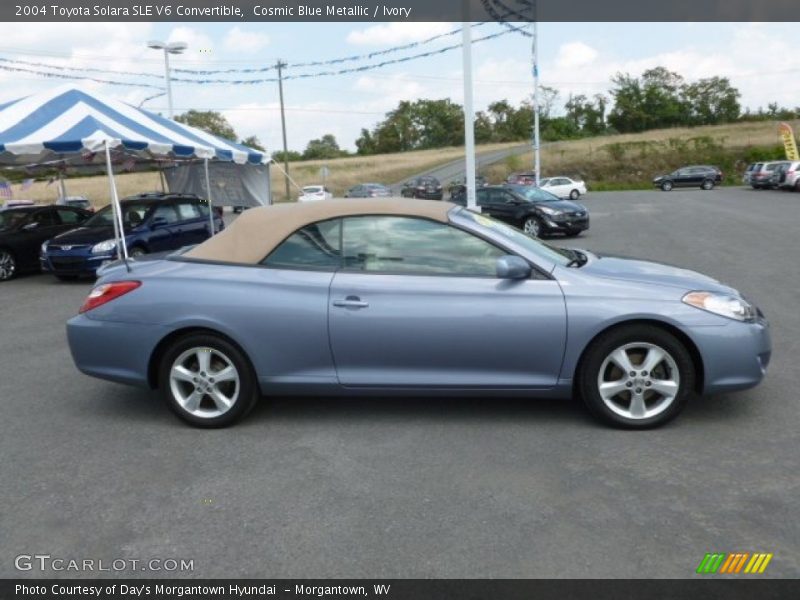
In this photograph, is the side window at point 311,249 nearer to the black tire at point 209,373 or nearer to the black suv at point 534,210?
the black tire at point 209,373

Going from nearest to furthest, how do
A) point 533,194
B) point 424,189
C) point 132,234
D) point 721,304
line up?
point 721,304 → point 132,234 → point 533,194 → point 424,189

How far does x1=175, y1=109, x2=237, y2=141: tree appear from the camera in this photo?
317 feet

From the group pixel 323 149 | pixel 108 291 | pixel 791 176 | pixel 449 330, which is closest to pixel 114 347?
pixel 108 291

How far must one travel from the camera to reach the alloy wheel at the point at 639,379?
14.1ft

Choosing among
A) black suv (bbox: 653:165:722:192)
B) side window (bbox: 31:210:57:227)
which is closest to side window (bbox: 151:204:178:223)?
side window (bbox: 31:210:57:227)

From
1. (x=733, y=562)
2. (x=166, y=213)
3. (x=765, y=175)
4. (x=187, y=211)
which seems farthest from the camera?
(x=765, y=175)

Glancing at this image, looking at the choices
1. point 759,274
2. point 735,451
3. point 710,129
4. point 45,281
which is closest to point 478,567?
point 735,451

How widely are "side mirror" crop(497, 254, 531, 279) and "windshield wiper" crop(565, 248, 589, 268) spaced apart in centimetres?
55

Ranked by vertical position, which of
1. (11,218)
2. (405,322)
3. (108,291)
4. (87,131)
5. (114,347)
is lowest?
(114,347)

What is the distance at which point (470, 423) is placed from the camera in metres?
4.58

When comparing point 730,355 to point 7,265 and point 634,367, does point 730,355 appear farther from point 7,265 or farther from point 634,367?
point 7,265

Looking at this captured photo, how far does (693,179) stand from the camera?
4378cm

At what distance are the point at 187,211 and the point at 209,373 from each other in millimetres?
10109

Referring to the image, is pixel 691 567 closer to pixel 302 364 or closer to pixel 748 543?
pixel 748 543
